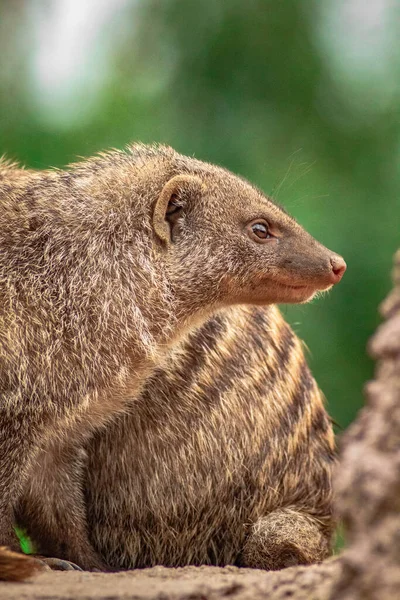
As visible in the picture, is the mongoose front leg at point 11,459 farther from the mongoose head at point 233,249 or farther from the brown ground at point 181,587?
the mongoose head at point 233,249

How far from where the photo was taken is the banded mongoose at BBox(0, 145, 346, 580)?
10.7ft

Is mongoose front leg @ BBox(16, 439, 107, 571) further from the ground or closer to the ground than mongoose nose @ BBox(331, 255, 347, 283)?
closer to the ground

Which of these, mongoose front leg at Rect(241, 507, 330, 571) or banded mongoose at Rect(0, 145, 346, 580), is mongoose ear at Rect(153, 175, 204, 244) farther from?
mongoose front leg at Rect(241, 507, 330, 571)

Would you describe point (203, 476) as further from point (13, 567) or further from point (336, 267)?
point (13, 567)

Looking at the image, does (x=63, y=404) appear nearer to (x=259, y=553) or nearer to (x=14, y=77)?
(x=259, y=553)

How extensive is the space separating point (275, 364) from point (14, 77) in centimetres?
462

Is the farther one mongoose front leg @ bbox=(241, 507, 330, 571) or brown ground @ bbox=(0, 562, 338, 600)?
mongoose front leg @ bbox=(241, 507, 330, 571)

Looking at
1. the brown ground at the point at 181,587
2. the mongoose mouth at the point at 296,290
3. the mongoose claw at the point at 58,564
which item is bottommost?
the mongoose claw at the point at 58,564

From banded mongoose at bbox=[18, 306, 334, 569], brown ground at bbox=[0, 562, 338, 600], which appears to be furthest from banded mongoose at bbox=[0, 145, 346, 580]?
brown ground at bbox=[0, 562, 338, 600]

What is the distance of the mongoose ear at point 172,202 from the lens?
361cm

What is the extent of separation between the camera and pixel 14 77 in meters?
7.59

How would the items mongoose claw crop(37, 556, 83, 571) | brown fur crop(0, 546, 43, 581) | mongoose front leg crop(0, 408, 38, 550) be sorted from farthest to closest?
1. mongoose claw crop(37, 556, 83, 571)
2. mongoose front leg crop(0, 408, 38, 550)
3. brown fur crop(0, 546, 43, 581)

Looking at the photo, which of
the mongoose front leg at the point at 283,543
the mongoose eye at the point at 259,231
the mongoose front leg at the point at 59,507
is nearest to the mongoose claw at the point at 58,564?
the mongoose front leg at the point at 59,507

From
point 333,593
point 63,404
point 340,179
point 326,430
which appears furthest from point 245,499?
point 340,179
